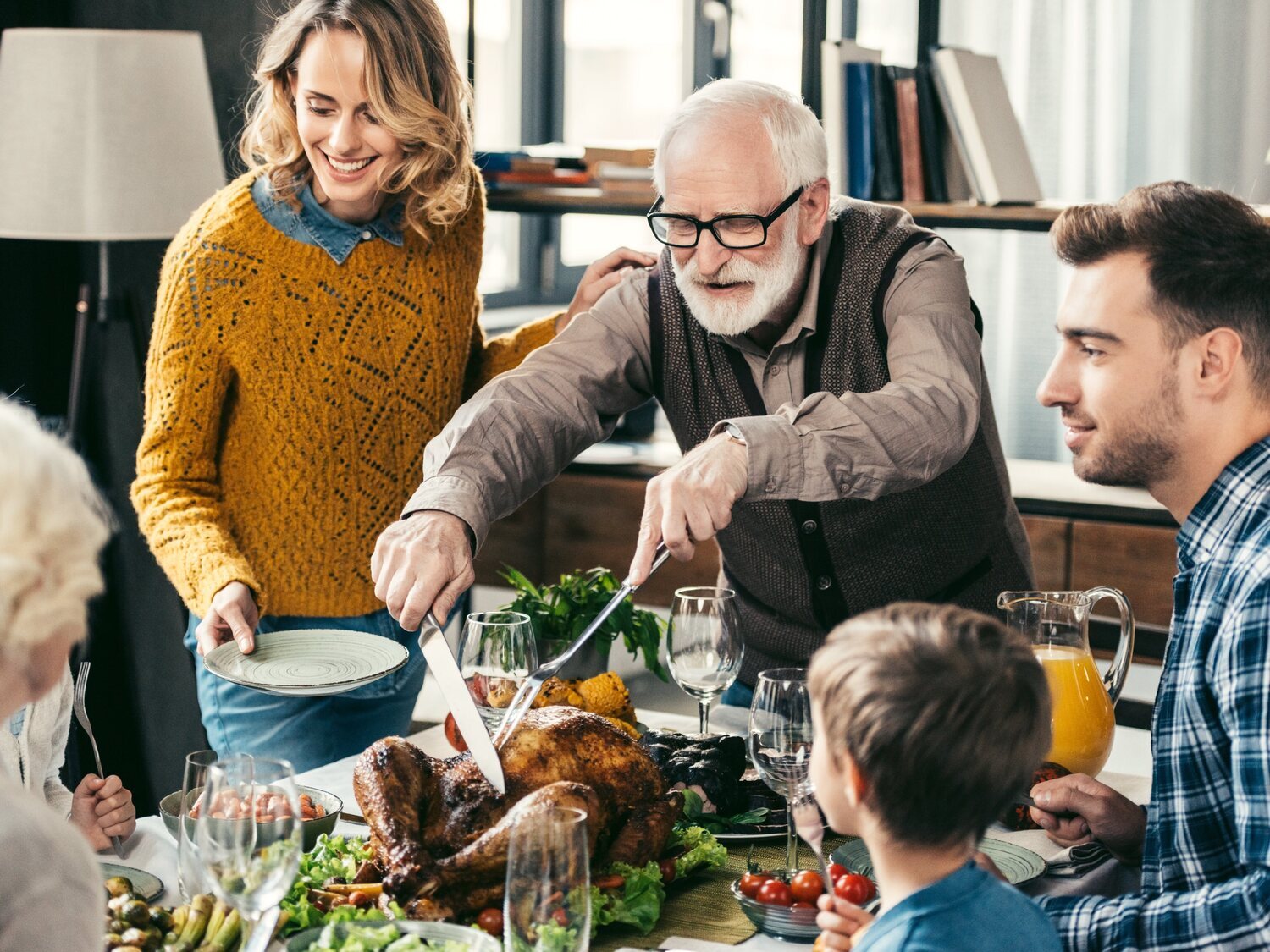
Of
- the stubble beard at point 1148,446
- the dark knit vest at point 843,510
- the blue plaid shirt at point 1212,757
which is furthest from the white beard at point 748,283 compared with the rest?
the blue plaid shirt at point 1212,757

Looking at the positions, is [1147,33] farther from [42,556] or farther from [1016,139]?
[42,556]

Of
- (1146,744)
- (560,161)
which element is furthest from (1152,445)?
(560,161)

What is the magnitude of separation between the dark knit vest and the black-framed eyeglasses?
0.58ft

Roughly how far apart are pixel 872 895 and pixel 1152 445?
518 mm

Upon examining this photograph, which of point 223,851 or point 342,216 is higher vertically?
point 342,216

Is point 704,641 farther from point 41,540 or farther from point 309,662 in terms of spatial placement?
point 41,540

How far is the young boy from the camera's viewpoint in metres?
1.13

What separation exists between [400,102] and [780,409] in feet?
2.41

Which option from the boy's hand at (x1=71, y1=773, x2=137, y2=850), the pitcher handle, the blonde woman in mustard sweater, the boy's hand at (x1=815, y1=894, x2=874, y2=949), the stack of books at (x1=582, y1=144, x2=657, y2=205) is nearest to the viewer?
the boy's hand at (x1=815, y1=894, x2=874, y2=949)

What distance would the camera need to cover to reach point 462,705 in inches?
62.4

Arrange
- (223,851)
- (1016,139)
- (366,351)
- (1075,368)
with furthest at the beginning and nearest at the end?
(1016,139) → (366,351) → (1075,368) → (223,851)

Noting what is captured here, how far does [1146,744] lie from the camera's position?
120 inches

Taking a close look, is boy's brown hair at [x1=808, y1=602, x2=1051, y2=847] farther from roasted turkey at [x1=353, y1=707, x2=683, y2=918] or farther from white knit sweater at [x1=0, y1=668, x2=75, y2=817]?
white knit sweater at [x1=0, y1=668, x2=75, y2=817]

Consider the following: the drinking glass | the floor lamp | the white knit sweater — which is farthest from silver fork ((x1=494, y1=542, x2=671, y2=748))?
the floor lamp
